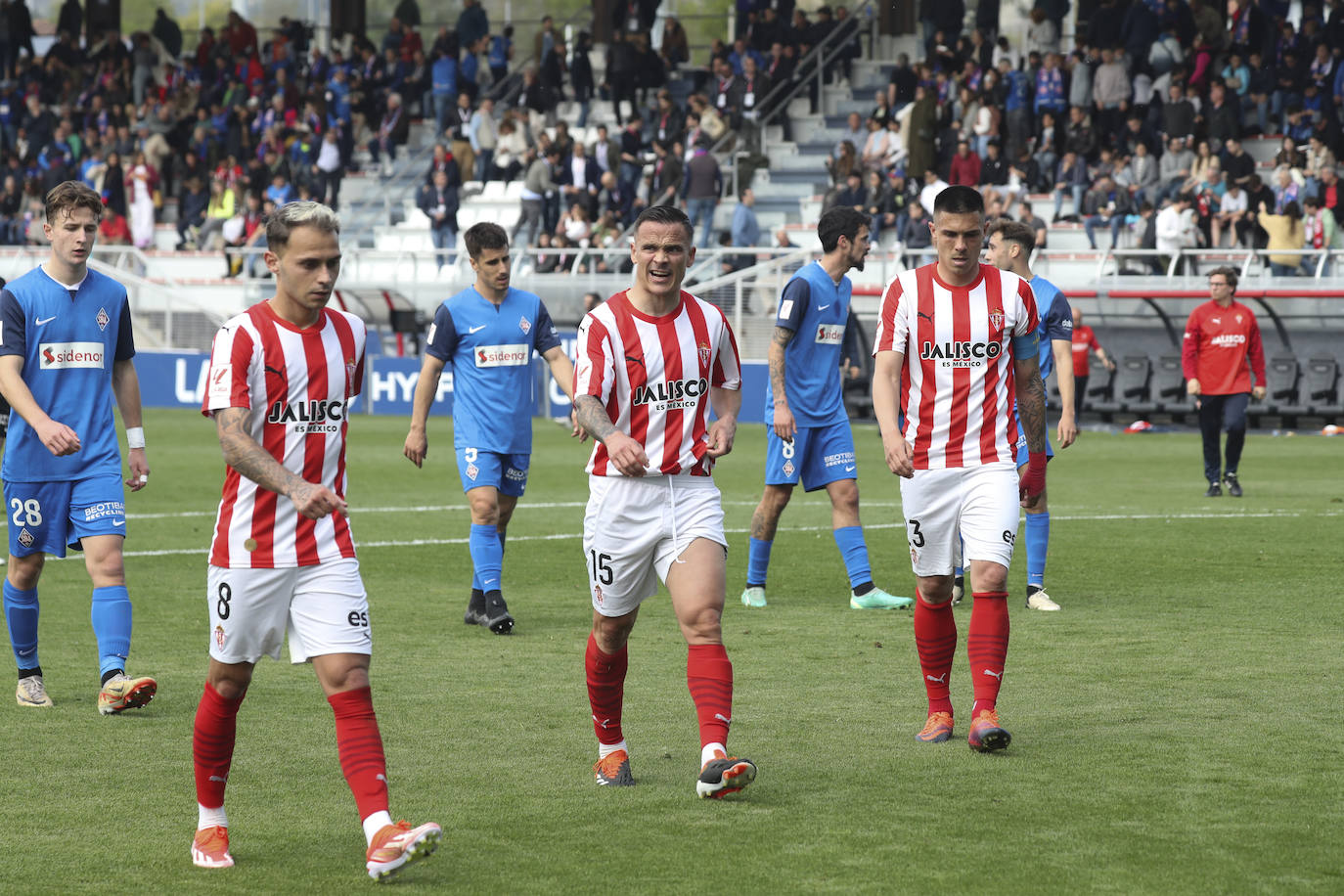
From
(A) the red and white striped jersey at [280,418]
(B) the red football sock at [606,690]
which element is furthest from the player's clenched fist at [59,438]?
(B) the red football sock at [606,690]

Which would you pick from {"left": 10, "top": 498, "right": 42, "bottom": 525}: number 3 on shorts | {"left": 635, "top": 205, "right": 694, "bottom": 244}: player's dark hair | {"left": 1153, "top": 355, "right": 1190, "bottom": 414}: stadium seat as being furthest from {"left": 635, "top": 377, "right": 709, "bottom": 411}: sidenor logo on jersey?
{"left": 1153, "top": 355, "right": 1190, "bottom": 414}: stadium seat

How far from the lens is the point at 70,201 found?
7.05 m

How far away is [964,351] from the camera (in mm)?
6609

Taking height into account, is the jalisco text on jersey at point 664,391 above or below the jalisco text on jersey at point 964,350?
below

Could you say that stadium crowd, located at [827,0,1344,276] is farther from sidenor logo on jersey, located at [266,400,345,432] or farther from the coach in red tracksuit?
sidenor logo on jersey, located at [266,400,345,432]

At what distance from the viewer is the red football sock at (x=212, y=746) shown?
5062mm

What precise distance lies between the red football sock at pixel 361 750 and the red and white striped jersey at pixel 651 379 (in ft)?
4.16

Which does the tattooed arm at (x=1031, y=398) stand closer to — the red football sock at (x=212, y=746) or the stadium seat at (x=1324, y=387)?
the red football sock at (x=212, y=746)

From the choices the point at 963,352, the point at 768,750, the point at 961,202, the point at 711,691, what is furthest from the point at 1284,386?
the point at 711,691

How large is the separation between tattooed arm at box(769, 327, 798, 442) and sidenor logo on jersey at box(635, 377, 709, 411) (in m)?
3.02

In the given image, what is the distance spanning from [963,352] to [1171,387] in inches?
772

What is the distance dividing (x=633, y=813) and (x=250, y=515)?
1530mm

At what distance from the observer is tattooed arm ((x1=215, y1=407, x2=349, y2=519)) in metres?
4.76

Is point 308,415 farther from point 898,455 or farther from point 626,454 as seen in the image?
point 898,455
